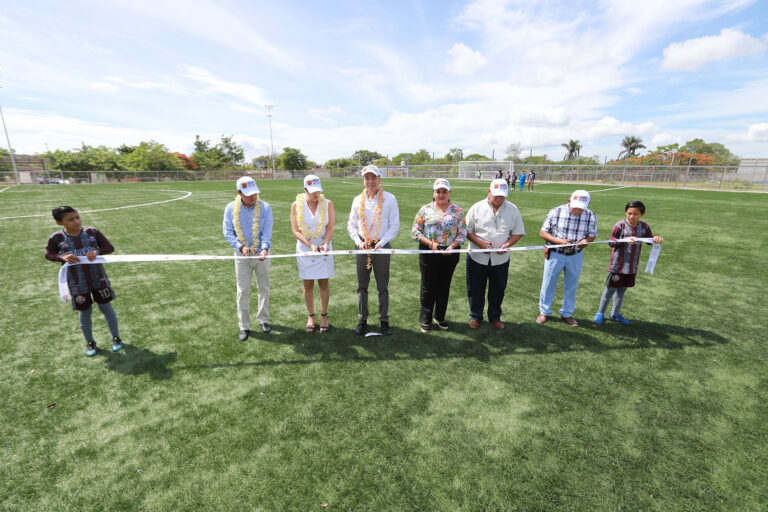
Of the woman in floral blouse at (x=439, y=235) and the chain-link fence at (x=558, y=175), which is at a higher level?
the chain-link fence at (x=558, y=175)

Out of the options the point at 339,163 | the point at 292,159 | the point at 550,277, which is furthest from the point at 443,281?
the point at 339,163

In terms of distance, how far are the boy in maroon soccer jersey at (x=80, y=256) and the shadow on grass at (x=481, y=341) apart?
150cm

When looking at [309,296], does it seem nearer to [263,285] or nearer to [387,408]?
[263,285]

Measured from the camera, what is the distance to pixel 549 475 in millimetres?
2637

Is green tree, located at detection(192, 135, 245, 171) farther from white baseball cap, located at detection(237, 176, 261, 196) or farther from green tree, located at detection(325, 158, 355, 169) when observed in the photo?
white baseball cap, located at detection(237, 176, 261, 196)

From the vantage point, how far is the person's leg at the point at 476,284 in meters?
4.65

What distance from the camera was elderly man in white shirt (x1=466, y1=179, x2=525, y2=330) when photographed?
4.42 metres

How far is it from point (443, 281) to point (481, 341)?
0.98m

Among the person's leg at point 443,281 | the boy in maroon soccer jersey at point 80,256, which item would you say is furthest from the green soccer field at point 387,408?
the boy in maroon soccer jersey at point 80,256

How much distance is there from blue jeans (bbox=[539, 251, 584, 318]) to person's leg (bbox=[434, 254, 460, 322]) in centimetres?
136

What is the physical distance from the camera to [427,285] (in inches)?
181

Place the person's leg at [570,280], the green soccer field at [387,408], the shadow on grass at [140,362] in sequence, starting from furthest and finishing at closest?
the person's leg at [570,280], the shadow on grass at [140,362], the green soccer field at [387,408]

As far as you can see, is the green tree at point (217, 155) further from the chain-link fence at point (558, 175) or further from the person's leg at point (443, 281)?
the person's leg at point (443, 281)

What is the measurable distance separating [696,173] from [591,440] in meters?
43.3
